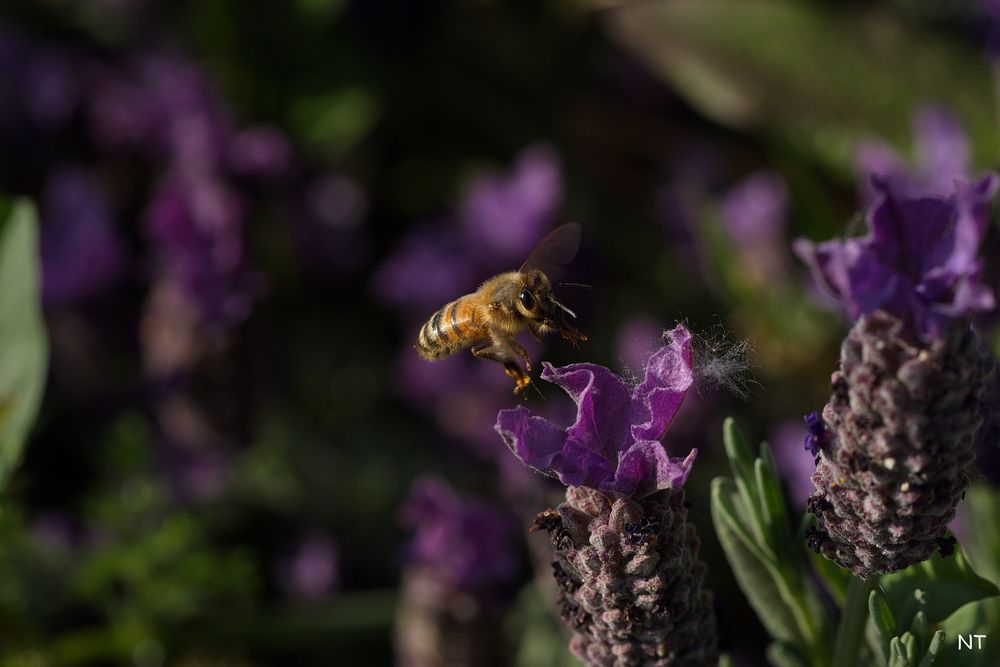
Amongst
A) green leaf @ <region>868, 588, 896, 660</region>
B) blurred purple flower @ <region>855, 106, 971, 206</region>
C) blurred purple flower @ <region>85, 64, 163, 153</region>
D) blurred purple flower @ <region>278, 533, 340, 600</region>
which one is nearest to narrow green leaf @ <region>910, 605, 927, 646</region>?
green leaf @ <region>868, 588, 896, 660</region>

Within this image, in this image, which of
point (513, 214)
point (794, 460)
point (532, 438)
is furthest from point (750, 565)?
point (513, 214)

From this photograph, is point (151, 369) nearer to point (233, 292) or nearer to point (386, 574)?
point (233, 292)

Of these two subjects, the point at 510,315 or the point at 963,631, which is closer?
the point at 963,631

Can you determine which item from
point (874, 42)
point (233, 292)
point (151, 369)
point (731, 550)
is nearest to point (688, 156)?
point (874, 42)

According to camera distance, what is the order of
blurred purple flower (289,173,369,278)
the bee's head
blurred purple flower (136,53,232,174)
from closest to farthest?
1. the bee's head
2. blurred purple flower (136,53,232,174)
3. blurred purple flower (289,173,369,278)

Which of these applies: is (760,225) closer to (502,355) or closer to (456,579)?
(456,579)

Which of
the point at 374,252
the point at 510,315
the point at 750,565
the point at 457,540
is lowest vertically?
the point at 457,540

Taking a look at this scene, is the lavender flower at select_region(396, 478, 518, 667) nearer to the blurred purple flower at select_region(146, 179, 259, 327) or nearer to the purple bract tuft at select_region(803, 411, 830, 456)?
the blurred purple flower at select_region(146, 179, 259, 327)
